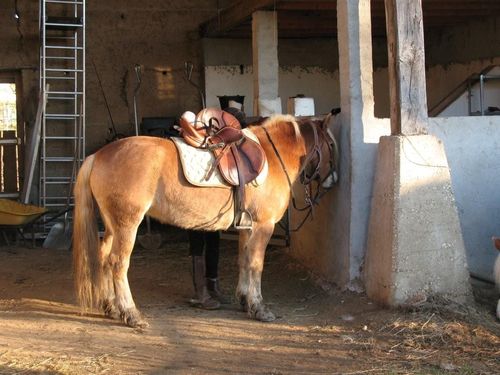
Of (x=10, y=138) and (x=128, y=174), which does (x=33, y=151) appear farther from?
(x=128, y=174)

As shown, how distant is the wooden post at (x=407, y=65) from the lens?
5.35m

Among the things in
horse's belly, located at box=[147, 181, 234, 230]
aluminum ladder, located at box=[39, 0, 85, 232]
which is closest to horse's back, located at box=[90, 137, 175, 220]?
horse's belly, located at box=[147, 181, 234, 230]

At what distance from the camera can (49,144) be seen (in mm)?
10609

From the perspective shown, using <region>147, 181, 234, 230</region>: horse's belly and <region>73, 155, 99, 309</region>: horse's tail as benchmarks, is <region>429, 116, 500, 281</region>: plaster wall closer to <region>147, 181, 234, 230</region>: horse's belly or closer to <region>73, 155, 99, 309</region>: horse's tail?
<region>147, 181, 234, 230</region>: horse's belly

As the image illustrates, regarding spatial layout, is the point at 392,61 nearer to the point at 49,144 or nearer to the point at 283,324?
the point at 283,324

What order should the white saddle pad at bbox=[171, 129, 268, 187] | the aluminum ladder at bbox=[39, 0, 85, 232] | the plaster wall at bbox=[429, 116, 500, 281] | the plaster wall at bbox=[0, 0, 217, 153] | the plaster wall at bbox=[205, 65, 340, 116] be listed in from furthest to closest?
the plaster wall at bbox=[205, 65, 340, 116], the plaster wall at bbox=[0, 0, 217, 153], the aluminum ladder at bbox=[39, 0, 85, 232], the plaster wall at bbox=[429, 116, 500, 281], the white saddle pad at bbox=[171, 129, 268, 187]

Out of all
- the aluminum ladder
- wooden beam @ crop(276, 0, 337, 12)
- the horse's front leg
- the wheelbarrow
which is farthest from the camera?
the aluminum ladder

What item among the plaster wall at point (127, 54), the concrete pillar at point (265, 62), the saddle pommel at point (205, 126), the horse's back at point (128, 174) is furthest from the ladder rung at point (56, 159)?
the saddle pommel at point (205, 126)

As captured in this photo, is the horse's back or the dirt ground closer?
the dirt ground

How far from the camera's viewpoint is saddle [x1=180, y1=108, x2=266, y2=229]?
5.30 metres

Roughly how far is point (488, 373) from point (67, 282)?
4.42 metres

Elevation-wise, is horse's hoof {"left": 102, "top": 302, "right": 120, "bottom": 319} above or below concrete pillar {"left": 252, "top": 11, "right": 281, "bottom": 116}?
below

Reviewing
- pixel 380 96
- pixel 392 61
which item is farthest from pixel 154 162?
pixel 380 96

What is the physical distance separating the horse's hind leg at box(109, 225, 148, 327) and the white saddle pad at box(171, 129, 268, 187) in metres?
0.57
